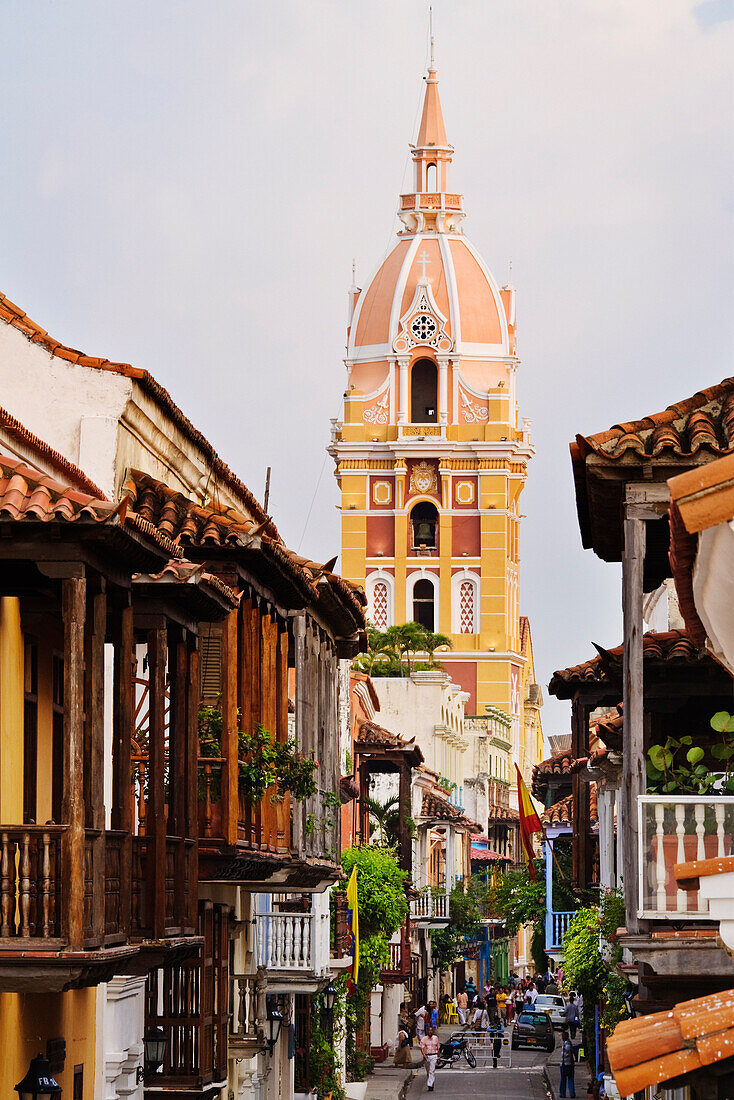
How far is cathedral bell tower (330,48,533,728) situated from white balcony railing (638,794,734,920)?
92.0m

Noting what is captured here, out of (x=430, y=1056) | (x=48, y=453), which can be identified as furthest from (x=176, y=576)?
(x=430, y=1056)

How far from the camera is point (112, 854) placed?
1414cm

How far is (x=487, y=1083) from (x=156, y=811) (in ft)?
118

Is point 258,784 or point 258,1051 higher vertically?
point 258,784

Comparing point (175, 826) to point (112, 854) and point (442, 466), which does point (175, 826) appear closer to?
point (112, 854)

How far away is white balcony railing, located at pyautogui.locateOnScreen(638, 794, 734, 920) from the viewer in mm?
14164

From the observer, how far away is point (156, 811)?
16.1 m

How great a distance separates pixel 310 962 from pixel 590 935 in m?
4.08

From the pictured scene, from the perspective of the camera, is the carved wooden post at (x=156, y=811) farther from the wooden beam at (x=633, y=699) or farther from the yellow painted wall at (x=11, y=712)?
the wooden beam at (x=633, y=699)

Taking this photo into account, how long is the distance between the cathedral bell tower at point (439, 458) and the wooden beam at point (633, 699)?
3587 inches

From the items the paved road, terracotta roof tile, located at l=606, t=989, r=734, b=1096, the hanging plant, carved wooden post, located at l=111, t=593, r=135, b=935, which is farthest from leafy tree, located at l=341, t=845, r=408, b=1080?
terracotta roof tile, located at l=606, t=989, r=734, b=1096

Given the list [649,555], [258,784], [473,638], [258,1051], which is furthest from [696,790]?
[473,638]

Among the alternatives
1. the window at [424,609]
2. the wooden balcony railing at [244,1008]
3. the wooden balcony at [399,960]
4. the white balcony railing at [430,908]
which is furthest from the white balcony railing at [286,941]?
the window at [424,609]

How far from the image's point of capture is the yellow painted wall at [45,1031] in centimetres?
1481
